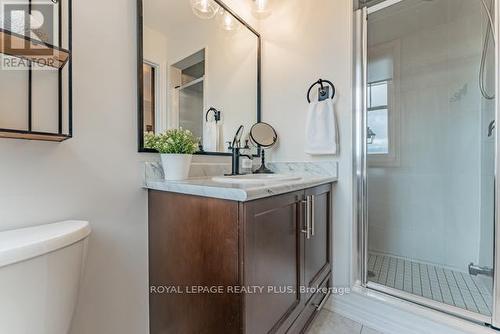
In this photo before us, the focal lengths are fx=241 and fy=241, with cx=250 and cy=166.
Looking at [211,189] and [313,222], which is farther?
[313,222]

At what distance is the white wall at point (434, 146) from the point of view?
164 cm

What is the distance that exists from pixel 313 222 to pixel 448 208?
131 centimetres

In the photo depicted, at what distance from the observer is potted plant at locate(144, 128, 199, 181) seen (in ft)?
3.62

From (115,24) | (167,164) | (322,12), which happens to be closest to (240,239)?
(167,164)

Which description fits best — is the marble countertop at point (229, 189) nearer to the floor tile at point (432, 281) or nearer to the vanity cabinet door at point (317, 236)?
the vanity cabinet door at point (317, 236)

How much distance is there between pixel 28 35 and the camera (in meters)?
0.74

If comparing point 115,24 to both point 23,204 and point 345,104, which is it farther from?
point 345,104

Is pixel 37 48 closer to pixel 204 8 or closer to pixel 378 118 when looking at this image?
pixel 204 8

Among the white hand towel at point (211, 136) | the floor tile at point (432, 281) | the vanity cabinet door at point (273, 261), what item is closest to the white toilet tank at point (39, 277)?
the vanity cabinet door at point (273, 261)

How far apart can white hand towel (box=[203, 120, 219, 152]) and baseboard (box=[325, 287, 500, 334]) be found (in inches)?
49.2

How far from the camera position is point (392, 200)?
1943mm

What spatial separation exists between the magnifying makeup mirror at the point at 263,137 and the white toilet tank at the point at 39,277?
125 cm

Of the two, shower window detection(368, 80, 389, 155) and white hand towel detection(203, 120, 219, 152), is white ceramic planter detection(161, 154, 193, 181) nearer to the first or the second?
white hand towel detection(203, 120, 219, 152)

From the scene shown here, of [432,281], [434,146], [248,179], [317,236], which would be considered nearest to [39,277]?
[248,179]
